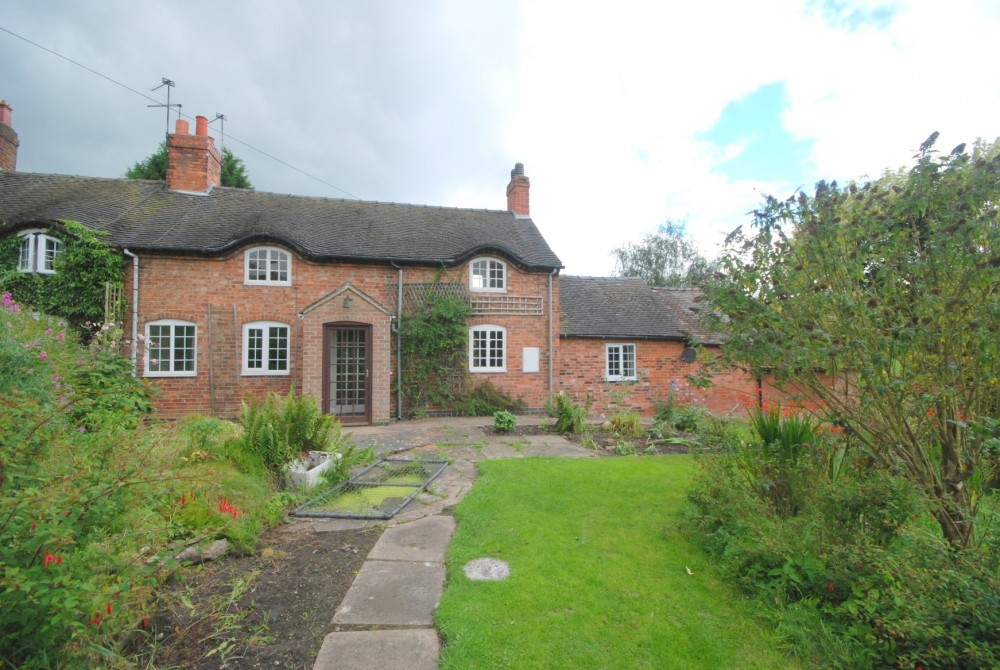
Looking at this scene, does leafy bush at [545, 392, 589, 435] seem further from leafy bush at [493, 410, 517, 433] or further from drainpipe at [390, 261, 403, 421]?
drainpipe at [390, 261, 403, 421]

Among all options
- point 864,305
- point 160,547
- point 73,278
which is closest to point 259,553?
point 160,547

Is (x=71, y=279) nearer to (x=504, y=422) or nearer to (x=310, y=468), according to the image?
(x=310, y=468)

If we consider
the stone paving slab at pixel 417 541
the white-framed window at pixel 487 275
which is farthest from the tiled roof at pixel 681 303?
the stone paving slab at pixel 417 541

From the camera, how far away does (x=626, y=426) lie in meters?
10.8

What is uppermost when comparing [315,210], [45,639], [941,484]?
[315,210]

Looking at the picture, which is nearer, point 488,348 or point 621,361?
point 488,348

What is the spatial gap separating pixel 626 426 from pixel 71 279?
13.8 m

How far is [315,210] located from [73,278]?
253 inches

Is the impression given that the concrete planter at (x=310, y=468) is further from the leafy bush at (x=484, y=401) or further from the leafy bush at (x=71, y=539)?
the leafy bush at (x=484, y=401)

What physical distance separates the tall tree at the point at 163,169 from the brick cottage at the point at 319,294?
811 cm

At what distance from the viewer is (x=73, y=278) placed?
1233 cm

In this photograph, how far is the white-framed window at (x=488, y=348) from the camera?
15.0 m

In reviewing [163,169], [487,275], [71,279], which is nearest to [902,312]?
A: [487,275]

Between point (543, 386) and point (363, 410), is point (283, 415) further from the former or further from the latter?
point (543, 386)
